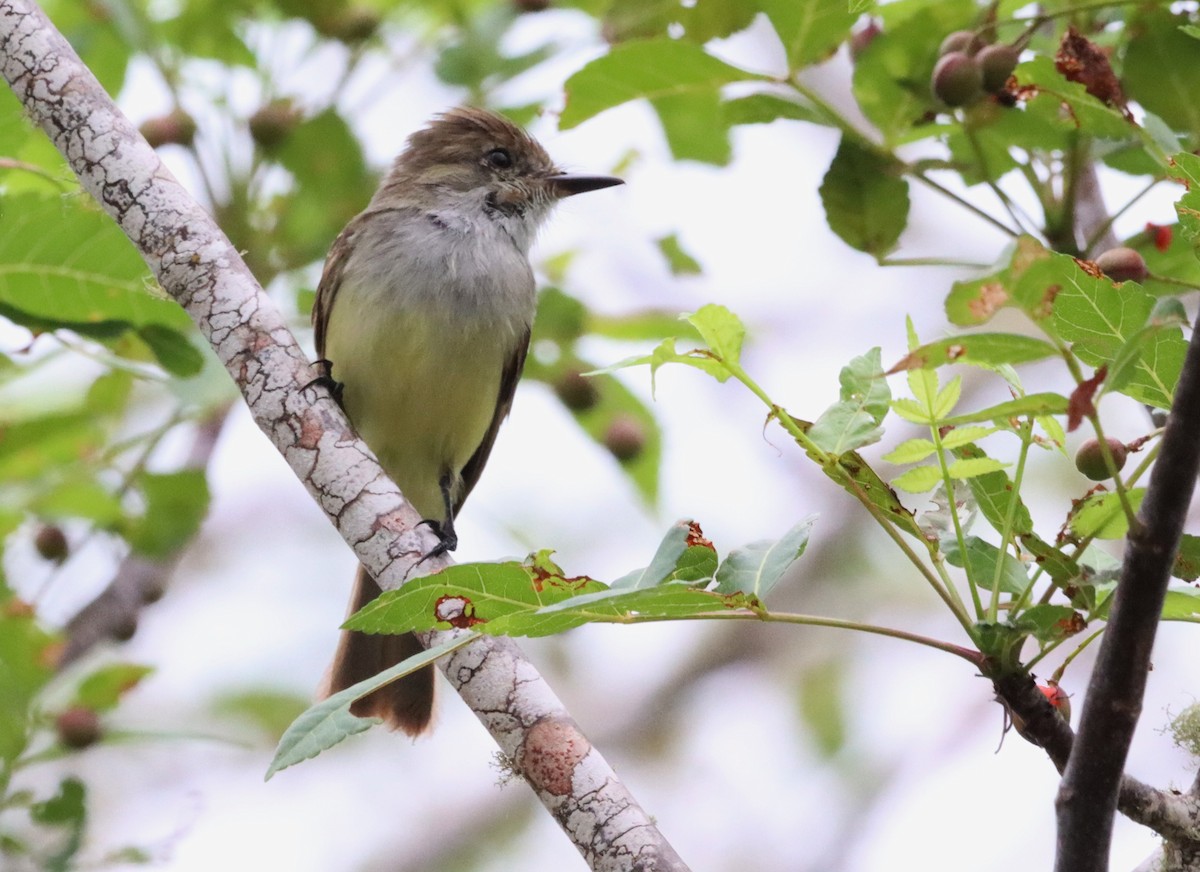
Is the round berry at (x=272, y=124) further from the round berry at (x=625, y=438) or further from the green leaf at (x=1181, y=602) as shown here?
the green leaf at (x=1181, y=602)

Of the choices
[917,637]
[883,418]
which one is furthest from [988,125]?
[917,637]

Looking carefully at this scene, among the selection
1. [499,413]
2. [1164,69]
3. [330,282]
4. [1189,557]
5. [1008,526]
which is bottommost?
[1189,557]

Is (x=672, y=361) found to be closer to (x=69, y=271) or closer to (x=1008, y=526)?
(x=1008, y=526)

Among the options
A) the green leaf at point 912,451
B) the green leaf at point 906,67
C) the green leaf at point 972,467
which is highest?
the green leaf at point 906,67

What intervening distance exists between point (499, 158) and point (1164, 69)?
2.90 metres

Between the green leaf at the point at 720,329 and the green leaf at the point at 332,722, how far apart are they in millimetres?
496

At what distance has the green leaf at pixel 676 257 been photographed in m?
4.11

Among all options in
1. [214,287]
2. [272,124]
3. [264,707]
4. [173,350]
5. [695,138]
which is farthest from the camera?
[264,707]

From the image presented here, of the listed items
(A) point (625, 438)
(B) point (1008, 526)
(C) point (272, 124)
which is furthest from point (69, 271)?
(B) point (1008, 526)

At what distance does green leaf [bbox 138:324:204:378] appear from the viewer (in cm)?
321

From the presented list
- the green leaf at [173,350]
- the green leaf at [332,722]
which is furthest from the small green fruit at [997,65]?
the green leaf at [173,350]

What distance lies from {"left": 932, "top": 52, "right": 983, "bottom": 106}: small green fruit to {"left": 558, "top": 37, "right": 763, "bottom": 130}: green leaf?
1.29ft

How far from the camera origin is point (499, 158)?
204 inches

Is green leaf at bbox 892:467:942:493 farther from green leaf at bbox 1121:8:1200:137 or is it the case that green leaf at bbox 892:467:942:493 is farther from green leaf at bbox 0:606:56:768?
green leaf at bbox 0:606:56:768
